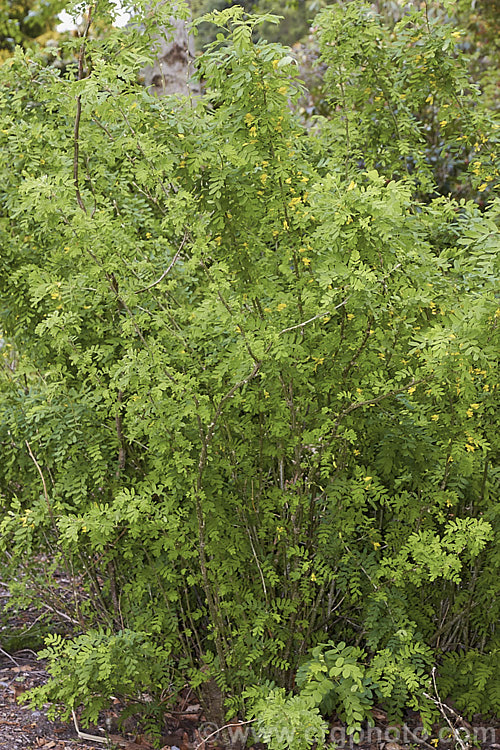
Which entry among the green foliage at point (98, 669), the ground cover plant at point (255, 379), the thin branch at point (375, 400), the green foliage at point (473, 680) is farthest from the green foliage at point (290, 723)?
the thin branch at point (375, 400)

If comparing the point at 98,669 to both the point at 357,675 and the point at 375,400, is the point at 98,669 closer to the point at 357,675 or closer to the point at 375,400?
the point at 357,675

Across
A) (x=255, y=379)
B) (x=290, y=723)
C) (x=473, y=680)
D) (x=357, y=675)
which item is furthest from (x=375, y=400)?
(x=473, y=680)

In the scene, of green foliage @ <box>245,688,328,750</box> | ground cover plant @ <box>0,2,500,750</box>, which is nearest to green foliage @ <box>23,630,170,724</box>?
ground cover plant @ <box>0,2,500,750</box>

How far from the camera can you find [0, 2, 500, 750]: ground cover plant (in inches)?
93.4

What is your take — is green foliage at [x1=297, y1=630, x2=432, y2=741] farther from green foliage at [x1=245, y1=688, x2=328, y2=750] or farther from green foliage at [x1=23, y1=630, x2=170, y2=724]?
green foliage at [x1=23, y1=630, x2=170, y2=724]

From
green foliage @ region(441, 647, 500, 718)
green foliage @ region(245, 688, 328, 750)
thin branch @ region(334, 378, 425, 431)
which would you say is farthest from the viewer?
green foliage @ region(441, 647, 500, 718)

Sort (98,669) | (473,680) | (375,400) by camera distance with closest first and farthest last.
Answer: (375,400) < (98,669) < (473,680)

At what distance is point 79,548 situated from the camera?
10.5ft

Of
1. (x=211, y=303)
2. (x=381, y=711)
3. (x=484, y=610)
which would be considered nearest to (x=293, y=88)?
(x=211, y=303)

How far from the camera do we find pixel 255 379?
270 centimetres

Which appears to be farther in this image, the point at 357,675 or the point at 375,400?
the point at 357,675

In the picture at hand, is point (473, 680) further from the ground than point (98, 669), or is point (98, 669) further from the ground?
point (98, 669)

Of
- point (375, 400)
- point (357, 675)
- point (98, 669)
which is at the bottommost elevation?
point (357, 675)

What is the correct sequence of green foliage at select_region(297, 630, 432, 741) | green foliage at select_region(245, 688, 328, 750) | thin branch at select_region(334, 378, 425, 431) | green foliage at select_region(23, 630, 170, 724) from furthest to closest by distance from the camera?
green foliage at select_region(23, 630, 170, 724), green foliage at select_region(297, 630, 432, 741), green foliage at select_region(245, 688, 328, 750), thin branch at select_region(334, 378, 425, 431)
